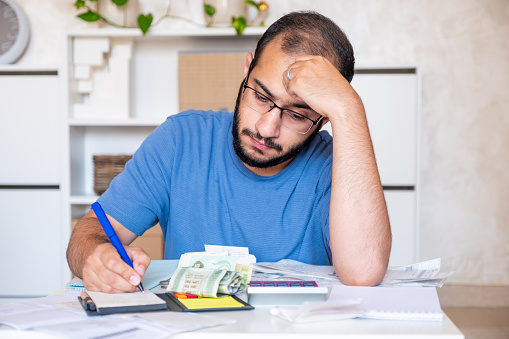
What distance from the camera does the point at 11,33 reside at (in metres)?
3.06

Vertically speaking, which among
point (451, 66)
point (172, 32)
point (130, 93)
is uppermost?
point (172, 32)

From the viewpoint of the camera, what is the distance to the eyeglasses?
130 centimetres

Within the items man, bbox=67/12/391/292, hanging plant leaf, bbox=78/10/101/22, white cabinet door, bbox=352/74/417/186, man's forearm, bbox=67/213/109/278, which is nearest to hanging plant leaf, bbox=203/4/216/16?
hanging plant leaf, bbox=78/10/101/22

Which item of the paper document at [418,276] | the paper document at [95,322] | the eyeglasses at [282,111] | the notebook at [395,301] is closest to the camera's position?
the paper document at [95,322]

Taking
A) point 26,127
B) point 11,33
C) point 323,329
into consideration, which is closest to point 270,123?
point 323,329

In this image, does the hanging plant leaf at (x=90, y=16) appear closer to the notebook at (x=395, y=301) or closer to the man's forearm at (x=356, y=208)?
the man's forearm at (x=356, y=208)

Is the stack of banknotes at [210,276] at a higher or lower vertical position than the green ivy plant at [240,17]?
lower

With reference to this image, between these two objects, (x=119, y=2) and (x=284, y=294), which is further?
(x=119, y=2)

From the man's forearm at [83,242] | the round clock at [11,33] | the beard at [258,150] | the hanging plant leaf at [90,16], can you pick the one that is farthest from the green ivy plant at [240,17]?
the man's forearm at [83,242]

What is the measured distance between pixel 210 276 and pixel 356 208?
0.37 meters

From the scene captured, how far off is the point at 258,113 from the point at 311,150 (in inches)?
9.2

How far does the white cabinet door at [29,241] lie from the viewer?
9.23ft

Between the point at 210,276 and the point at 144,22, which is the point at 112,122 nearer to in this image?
the point at 144,22

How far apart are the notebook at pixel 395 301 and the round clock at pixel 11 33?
269cm
